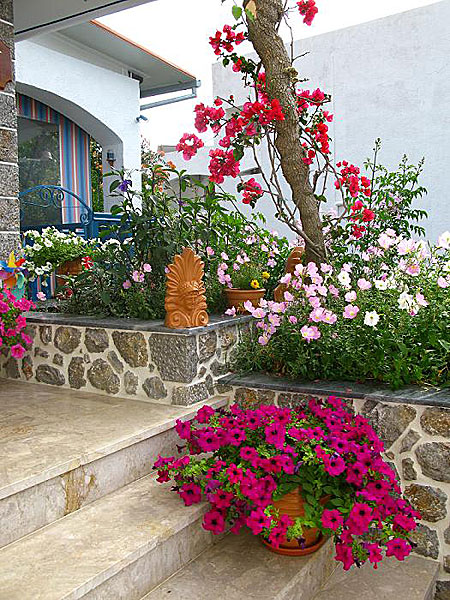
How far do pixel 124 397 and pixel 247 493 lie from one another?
1142 mm

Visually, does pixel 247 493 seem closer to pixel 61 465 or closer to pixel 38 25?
pixel 61 465

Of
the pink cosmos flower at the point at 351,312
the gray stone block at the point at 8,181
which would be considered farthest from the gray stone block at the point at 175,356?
the gray stone block at the point at 8,181

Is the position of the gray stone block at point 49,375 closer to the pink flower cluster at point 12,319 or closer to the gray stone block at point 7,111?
the pink flower cluster at point 12,319

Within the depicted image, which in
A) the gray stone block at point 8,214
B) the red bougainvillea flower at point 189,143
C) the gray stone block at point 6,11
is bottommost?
the gray stone block at point 8,214

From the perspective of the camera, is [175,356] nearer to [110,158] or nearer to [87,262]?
[87,262]

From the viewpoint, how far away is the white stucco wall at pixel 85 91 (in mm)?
5871

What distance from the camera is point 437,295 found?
2.49m

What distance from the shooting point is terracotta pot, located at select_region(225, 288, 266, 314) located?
3215 mm

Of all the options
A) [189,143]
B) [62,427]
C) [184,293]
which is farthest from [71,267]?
[62,427]

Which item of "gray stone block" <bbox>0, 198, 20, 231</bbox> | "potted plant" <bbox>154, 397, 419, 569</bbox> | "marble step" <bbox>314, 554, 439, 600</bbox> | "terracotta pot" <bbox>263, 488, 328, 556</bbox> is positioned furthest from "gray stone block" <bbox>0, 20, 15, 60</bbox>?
"marble step" <bbox>314, 554, 439, 600</bbox>

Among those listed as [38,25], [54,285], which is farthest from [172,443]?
[38,25]

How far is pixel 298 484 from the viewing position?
1979 millimetres

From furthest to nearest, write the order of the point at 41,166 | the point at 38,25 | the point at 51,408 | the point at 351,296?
the point at 41,166 < the point at 38,25 < the point at 51,408 < the point at 351,296

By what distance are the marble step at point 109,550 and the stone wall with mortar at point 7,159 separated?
1709 millimetres
